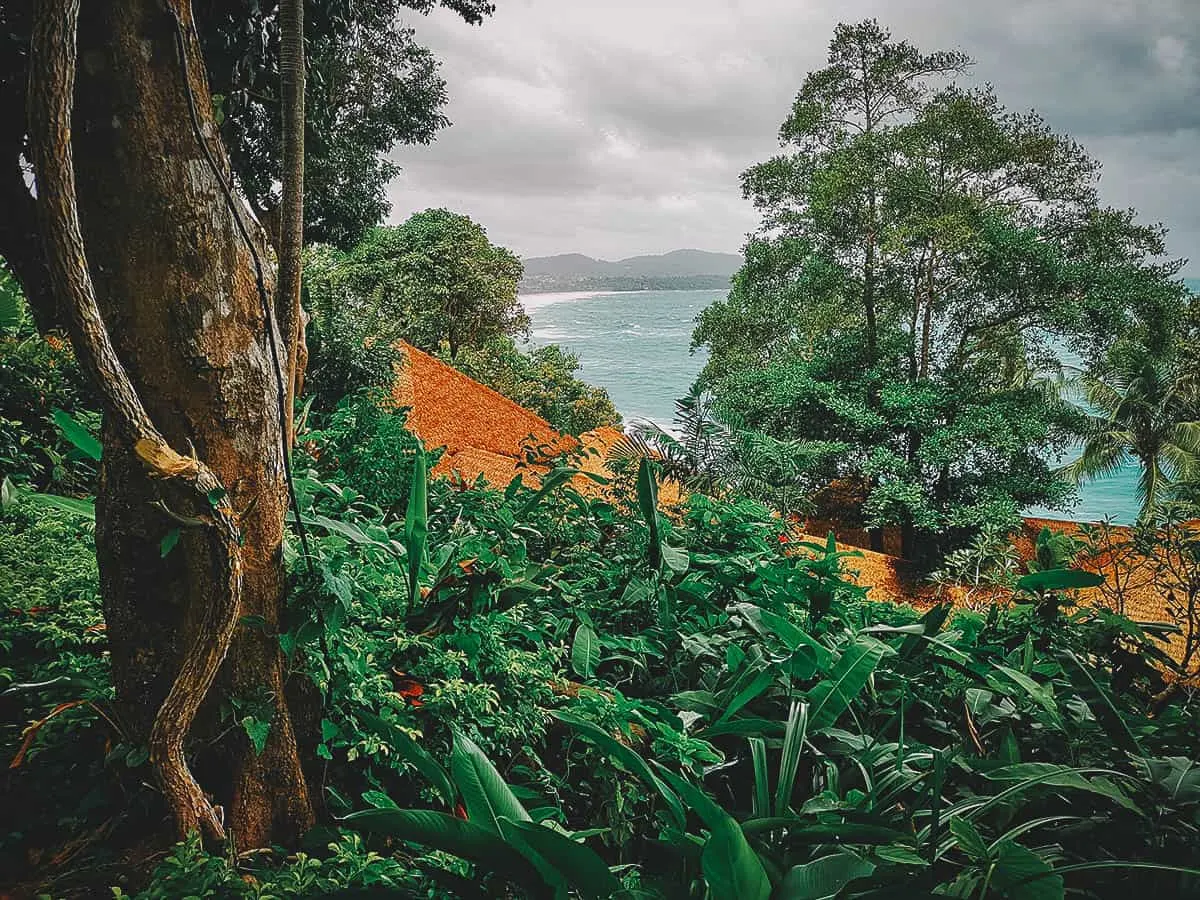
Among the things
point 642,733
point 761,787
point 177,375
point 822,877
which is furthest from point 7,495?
point 822,877

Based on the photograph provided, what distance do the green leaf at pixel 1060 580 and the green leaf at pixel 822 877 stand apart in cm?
99

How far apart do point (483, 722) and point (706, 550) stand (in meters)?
1.10

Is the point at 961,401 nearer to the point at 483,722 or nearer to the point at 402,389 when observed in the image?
the point at 402,389

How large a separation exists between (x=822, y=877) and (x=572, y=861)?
0.31 meters

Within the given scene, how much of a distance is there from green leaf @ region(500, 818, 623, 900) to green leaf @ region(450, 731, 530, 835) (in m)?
0.09

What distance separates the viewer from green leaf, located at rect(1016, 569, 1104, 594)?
1.41 metres

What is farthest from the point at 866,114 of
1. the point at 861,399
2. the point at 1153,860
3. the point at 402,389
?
the point at 1153,860

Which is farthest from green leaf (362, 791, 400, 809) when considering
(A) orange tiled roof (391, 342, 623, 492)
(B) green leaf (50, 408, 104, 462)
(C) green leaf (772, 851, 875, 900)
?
(A) orange tiled roof (391, 342, 623, 492)

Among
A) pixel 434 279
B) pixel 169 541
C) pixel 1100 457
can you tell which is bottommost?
pixel 1100 457

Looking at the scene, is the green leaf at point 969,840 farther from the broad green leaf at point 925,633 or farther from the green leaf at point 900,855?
the broad green leaf at point 925,633

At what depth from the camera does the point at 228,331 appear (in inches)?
36.5

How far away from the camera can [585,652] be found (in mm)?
1389

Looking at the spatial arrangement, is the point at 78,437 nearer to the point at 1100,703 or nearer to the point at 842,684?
the point at 842,684

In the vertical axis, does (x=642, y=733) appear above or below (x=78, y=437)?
below
